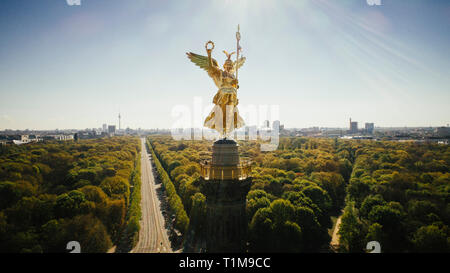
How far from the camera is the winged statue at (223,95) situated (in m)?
8.00

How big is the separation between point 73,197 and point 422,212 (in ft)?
150

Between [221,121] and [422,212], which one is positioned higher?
[221,121]

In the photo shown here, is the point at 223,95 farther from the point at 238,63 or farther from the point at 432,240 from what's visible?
the point at 432,240

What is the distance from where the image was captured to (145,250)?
32531 mm

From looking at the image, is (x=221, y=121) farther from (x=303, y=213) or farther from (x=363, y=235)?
(x=363, y=235)

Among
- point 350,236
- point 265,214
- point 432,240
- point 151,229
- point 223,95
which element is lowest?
point 151,229

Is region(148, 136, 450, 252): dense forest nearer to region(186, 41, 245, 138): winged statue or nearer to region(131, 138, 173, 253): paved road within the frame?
region(131, 138, 173, 253): paved road

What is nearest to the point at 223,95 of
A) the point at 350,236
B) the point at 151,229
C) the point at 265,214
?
the point at 265,214

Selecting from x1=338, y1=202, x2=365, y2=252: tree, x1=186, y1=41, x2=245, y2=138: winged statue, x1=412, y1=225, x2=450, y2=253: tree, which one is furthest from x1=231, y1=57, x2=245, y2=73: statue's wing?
x1=412, y1=225, x2=450, y2=253: tree

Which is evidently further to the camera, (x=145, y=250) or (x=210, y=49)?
(x=145, y=250)

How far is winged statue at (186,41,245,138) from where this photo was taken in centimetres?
800

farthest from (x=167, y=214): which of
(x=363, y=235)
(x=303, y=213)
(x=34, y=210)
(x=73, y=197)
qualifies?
(x=363, y=235)

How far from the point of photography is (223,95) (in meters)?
7.97
